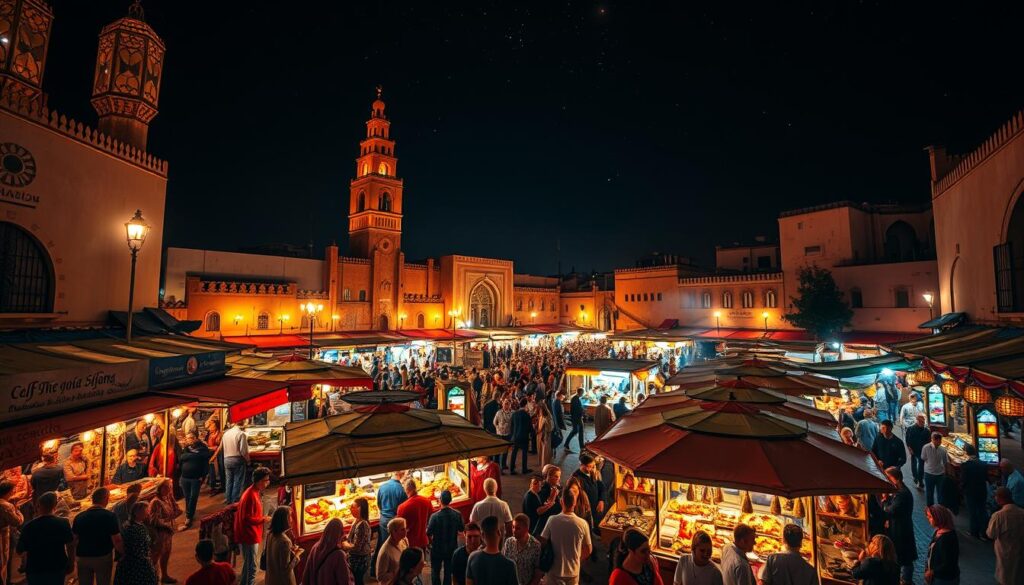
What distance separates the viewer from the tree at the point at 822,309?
26.1 meters

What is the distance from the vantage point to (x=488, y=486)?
5.28 metres

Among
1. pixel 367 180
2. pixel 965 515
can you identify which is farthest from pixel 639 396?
pixel 367 180

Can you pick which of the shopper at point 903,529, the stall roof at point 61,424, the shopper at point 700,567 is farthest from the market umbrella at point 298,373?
the shopper at point 903,529

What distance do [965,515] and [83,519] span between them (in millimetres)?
12309

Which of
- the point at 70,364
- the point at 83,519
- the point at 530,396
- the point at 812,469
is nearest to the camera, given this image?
the point at 812,469

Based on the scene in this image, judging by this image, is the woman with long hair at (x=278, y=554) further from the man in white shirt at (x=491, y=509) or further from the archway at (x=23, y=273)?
the archway at (x=23, y=273)

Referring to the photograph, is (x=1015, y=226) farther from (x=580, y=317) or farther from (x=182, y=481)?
(x=580, y=317)

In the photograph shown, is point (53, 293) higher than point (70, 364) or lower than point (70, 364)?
higher

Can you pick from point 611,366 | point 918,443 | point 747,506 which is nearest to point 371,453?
point 747,506

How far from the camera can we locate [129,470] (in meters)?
7.89

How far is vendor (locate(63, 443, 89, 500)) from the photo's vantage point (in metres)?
7.20

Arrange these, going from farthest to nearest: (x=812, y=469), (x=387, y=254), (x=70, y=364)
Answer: (x=387, y=254)
(x=70, y=364)
(x=812, y=469)

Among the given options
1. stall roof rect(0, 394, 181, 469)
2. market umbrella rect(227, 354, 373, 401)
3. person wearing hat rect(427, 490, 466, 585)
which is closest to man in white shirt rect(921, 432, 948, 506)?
person wearing hat rect(427, 490, 466, 585)

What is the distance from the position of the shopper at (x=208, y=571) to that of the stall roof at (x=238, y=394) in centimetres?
401
